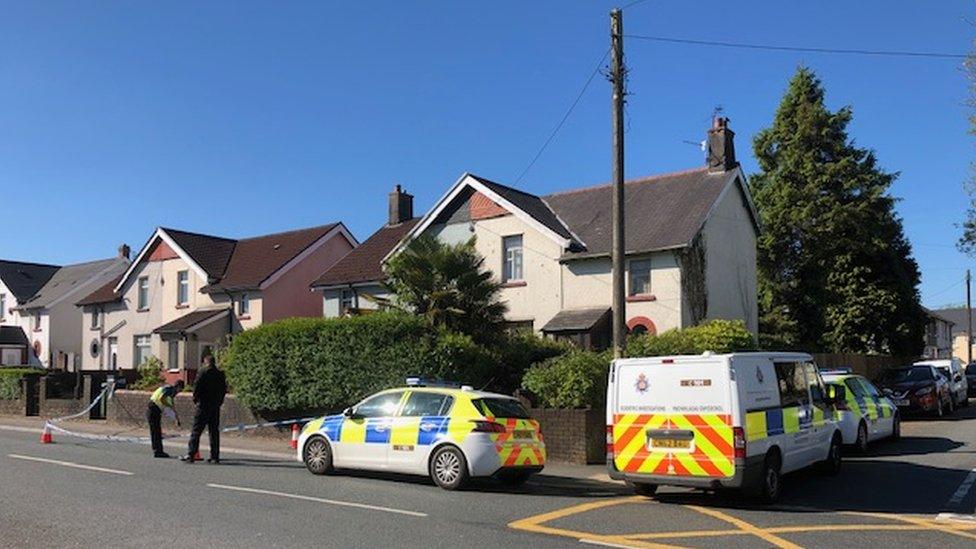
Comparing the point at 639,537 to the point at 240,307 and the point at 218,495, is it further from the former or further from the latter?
the point at 240,307

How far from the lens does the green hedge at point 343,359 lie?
1697 cm

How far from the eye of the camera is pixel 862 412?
15992 mm

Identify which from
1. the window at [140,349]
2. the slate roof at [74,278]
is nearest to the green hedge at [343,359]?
the window at [140,349]

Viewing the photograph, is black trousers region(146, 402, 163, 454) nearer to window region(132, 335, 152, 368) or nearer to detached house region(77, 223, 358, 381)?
detached house region(77, 223, 358, 381)

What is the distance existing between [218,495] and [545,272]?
61.3 feet

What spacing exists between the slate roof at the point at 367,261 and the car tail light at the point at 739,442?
23.1 m

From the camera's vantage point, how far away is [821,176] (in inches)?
1518

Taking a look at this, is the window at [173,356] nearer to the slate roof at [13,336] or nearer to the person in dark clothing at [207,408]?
the slate roof at [13,336]

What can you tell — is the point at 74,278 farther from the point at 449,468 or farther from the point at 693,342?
the point at 449,468

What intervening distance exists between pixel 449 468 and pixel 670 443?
315 centimetres

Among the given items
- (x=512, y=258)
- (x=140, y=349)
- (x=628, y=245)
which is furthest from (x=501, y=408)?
(x=140, y=349)

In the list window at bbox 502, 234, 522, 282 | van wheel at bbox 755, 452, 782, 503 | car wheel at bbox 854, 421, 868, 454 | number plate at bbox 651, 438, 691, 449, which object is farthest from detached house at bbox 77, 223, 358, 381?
van wheel at bbox 755, 452, 782, 503

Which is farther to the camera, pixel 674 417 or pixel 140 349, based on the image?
pixel 140 349

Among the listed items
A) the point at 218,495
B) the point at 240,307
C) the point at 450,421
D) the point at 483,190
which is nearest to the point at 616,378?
the point at 450,421
